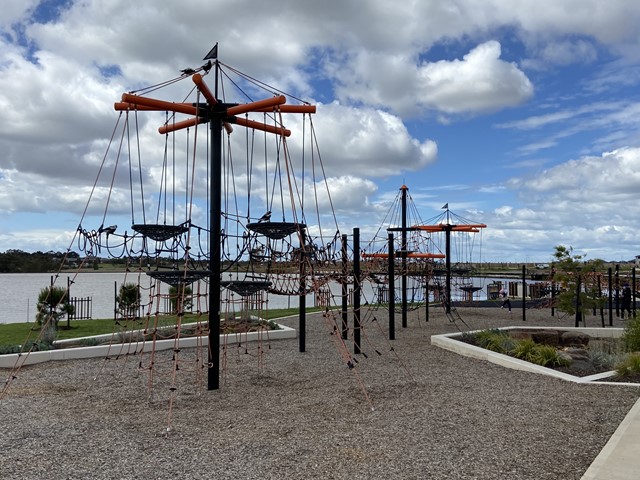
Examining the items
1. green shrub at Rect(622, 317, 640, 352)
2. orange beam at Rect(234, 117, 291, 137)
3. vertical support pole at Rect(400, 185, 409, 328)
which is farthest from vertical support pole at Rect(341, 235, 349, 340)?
green shrub at Rect(622, 317, 640, 352)

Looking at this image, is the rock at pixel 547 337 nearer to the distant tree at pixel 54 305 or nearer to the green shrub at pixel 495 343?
the green shrub at pixel 495 343

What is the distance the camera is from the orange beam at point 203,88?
29.1 feet

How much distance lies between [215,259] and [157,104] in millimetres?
2923

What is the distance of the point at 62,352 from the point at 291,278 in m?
5.93

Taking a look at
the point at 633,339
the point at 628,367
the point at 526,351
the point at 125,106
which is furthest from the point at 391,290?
the point at 125,106

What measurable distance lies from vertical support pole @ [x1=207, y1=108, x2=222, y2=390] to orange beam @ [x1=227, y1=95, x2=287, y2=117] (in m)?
0.50

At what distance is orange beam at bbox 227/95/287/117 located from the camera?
9.53m

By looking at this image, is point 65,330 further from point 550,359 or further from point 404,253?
point 550,359

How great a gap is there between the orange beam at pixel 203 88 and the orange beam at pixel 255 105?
13.3 inches

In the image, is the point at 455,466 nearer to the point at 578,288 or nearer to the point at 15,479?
the point at 15,479

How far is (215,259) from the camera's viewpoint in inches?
377

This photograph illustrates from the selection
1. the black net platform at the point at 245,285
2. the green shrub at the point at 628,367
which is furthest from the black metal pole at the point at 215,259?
the green shrub at the point at 628,367

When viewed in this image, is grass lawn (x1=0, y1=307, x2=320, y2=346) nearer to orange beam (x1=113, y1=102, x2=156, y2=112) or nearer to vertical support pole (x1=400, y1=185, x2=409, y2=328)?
orange beam (x1=113, y1=102, x2=156, y2=112)

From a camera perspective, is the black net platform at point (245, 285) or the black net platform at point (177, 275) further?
the black net platform at point (245, 285)
